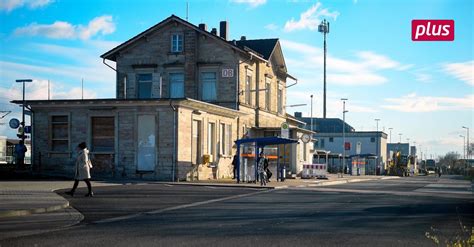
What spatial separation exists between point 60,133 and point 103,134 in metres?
2.60

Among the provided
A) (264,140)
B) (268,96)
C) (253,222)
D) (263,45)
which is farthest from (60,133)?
(253,222)

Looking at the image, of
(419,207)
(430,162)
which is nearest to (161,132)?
(419,207)

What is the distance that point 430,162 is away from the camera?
157 meters

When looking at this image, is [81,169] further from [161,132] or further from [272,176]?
[272,176]

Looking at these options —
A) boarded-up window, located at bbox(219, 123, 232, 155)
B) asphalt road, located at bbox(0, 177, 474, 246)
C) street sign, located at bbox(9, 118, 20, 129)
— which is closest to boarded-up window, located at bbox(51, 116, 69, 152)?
street sign, located at bbox(9, 118, 20, 129)

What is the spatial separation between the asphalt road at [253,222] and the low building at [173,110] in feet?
32.9

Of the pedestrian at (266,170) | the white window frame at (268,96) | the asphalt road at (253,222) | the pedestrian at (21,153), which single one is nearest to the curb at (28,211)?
the asphalt road at (253,222)

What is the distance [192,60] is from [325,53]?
51.8 metres

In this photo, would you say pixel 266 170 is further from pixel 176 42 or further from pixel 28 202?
pixel 28 202


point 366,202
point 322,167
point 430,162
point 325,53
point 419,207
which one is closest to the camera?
point 419,207

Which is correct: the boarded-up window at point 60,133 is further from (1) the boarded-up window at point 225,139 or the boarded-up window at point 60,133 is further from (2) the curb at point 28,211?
(2) the curb at point 28,211

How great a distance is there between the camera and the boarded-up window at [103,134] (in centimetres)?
3169

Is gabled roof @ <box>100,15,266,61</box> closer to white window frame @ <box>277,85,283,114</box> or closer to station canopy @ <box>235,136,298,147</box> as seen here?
station canopy @ <box>235,136,298,147</box>

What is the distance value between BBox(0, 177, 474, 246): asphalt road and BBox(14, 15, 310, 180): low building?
10014mm
